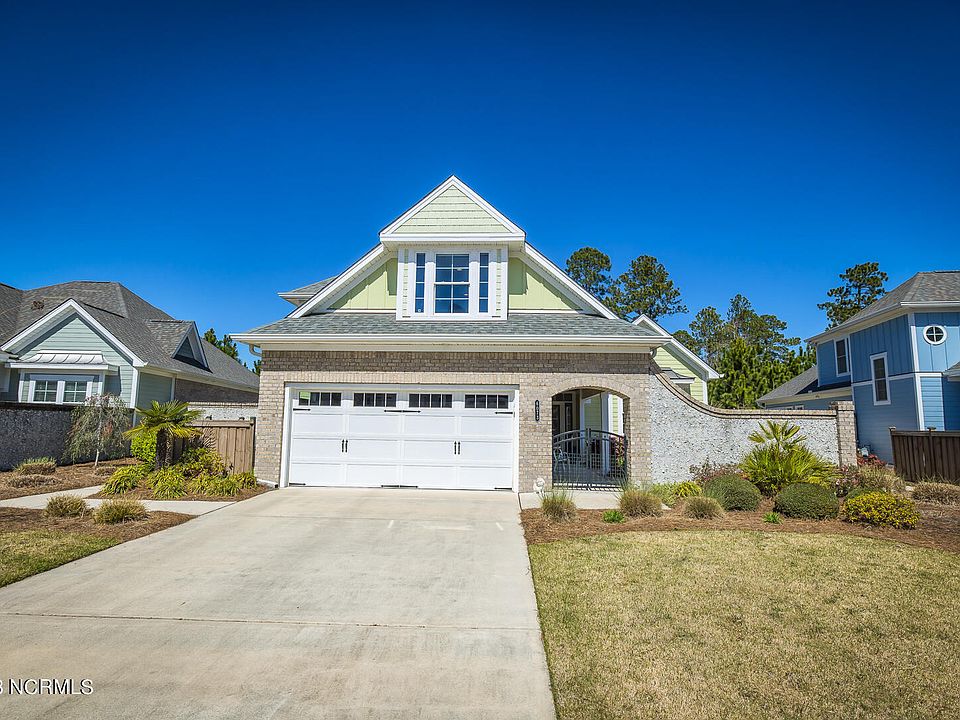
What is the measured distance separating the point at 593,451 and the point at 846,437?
756 centimetres

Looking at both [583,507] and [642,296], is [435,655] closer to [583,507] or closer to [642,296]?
[583,507]

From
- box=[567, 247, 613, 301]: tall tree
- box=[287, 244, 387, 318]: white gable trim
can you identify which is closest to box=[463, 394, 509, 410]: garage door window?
box=[287, 244, 387, 318]: white gable trim

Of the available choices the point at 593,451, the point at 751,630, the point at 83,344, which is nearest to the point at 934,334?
the point at 593,451

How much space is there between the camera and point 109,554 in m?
7.63

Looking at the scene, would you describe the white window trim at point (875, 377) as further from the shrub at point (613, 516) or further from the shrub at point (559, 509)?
the shrub at point (559, 509)

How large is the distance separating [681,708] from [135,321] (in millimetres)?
27327

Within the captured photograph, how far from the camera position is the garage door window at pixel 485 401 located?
47.2 ft

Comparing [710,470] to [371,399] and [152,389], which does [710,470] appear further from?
[152,389]

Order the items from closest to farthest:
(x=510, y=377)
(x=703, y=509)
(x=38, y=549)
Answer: (x=38, y=549) → (x=703, y=509) → (x=510, y=377)

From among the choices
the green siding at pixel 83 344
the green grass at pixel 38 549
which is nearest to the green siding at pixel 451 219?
the green grass at pixel 38 549

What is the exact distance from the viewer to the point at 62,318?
2131 cm

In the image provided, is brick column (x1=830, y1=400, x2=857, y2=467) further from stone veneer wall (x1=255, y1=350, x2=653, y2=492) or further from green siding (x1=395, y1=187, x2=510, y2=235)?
green siding (x1=395, y1=187, x2=510, y2=235)

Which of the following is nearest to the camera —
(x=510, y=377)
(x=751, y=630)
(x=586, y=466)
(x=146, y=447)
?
(x=751, y=630)

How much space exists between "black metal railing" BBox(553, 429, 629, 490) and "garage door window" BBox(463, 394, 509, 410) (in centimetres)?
199
